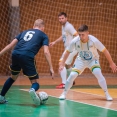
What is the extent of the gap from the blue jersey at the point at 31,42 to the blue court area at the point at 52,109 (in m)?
0.97

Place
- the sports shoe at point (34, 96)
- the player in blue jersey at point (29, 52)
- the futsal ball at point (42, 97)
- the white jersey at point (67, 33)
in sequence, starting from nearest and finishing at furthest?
the sports shoe at point (34, 96) → the player in blue jersey at point (29, 52) → the futsal ball at point (42, 97) → the white jersey at point (67, 33)

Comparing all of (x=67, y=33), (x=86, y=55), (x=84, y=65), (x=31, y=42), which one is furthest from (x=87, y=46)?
(x=67, y=33)

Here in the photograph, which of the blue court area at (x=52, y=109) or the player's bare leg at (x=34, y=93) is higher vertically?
the player's bare leg at (x=34, y=93)

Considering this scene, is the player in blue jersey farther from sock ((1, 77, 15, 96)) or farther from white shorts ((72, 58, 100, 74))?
white shorts ((72, 58, 100, 74))

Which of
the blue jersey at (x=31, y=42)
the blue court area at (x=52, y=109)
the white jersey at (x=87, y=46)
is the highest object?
the blue jersey at (x=31, y=42)

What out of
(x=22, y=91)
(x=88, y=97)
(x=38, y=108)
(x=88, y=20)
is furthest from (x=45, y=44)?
(x=88, y=20)

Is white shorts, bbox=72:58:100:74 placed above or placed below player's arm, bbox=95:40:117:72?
below

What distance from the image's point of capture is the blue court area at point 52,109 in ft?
22.0

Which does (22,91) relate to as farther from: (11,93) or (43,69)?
(43,69)

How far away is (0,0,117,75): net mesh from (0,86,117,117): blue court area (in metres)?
6.84

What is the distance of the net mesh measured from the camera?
15.0 m

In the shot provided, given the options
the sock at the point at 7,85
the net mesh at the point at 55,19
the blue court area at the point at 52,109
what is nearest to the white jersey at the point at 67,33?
the blue court area at the point at 52,109

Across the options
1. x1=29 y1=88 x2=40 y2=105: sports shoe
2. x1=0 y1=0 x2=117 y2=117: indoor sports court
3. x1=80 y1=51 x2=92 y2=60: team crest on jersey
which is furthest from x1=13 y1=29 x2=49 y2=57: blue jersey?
x1=0 y1=0 x2=117 y2=117: indoor sports court

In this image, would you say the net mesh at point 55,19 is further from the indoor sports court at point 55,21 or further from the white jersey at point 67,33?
the white jersey at point 67,33
